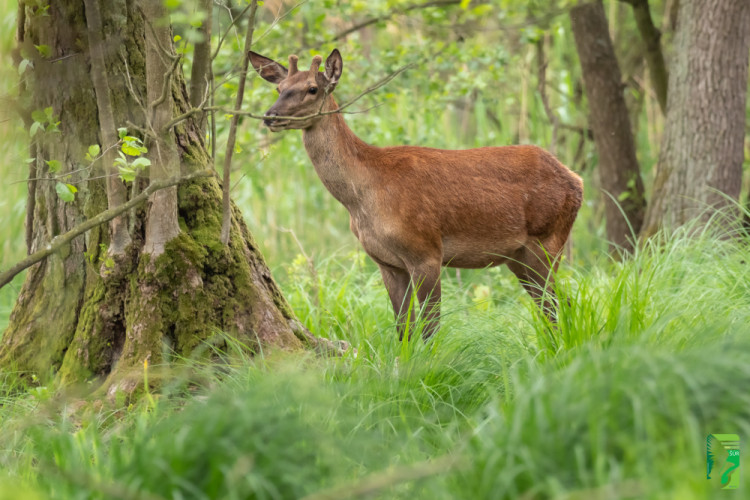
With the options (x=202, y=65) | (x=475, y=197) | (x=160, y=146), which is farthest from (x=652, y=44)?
(x=160, y=146)

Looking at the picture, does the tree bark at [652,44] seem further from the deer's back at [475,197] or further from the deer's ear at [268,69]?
the deer's ear at [268,69]

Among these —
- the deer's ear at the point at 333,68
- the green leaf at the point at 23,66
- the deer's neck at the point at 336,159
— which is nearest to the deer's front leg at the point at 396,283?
the deer's neck at the point at 336,159

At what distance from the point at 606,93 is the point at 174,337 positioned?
5356 mm

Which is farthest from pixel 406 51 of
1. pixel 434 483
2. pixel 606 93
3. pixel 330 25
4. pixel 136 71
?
pixel 434 483

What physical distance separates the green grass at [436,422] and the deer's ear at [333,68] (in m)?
1.82

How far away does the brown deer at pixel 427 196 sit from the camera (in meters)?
5.21

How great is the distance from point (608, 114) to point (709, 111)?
1.56 metres

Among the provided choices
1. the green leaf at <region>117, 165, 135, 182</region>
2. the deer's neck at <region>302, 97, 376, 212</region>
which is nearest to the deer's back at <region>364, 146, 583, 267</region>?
the deer's neck at <region>302, 97, 376, 212</region>

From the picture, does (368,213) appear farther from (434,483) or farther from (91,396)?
(434,483)

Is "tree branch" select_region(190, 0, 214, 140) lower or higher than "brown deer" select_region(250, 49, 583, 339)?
higher

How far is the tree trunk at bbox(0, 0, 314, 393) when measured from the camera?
14.1ft
